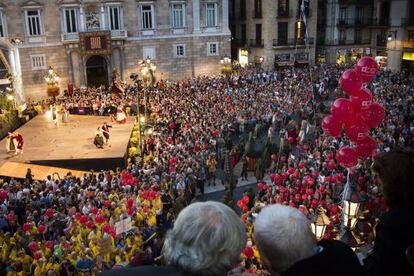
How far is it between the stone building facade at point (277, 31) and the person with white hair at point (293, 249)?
4544 cm

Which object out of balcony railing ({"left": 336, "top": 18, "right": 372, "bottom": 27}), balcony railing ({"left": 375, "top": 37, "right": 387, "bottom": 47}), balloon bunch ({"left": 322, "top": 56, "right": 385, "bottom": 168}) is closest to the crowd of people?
balloon bunch ({"left": 322, "top": 56, "right": 385, "bottom": 168})

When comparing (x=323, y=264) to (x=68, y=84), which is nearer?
(x=323, y=264)

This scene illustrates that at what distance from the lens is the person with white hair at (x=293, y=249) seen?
2779mm

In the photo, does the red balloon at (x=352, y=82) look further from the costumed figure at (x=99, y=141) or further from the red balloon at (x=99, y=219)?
the costumed figure at (x=99, y=141)

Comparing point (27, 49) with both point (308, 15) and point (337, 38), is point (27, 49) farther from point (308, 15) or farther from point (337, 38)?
point (337, 38)

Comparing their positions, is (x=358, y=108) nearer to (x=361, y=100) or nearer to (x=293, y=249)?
(x=361, y=100)

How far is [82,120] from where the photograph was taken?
32625mm

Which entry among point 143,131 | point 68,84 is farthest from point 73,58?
point 143,131

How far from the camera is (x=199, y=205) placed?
261cm

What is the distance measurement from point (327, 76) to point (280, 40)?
402 inches

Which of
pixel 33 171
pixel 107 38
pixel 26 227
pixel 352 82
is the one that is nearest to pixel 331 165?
pixel 352 82

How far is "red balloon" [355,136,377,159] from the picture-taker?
38.9ft

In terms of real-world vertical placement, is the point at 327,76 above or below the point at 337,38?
below

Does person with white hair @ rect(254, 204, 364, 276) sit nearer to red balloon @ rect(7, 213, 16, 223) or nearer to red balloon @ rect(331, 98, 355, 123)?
red balloon @ rect(331, 98, 355, 123)
